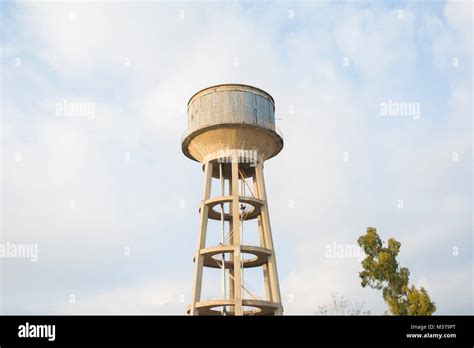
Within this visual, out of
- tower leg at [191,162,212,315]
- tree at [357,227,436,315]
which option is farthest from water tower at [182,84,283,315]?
tree at [357,227,436,315]

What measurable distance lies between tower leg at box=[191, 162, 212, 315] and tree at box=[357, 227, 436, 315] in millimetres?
14307

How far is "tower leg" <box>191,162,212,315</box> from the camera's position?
36.6m

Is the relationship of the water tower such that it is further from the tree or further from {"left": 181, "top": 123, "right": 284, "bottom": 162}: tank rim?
the tree

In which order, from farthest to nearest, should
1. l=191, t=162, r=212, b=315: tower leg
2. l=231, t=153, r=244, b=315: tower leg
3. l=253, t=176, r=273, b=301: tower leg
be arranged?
1. l=253, t=176, r=273, b=301: tower leg
2. l=191, t=162, r=212, b=315: tower leg
3. l=231, t=153, r=244, b=315: tower leg

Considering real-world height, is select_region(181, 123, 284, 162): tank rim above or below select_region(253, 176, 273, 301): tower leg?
above

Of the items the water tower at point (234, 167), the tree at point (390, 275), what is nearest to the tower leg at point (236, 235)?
the water tower at point (234, 167)

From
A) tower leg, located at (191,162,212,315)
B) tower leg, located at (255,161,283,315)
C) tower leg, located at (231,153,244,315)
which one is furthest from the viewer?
tower leg, located at (255,161,283,315)

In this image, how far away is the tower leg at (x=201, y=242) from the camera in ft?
120

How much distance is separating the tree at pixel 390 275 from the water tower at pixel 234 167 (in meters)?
10.4

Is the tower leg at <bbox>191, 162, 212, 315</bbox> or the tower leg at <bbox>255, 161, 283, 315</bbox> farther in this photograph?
the tower leg at <bbox>255, 161, 283, 315</bbox>
